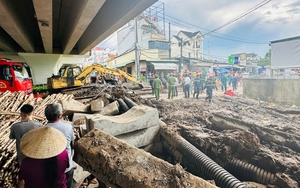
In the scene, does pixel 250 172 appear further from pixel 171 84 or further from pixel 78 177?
pixel 171 84

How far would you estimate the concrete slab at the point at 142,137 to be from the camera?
5.19 m

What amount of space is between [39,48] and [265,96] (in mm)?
18846

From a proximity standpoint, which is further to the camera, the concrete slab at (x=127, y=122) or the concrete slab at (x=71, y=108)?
the concrete slab at (x=71, y=108)

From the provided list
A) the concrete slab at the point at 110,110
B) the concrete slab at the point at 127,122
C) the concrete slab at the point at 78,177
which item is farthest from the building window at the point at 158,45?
the concrete slab at the point at 78,177

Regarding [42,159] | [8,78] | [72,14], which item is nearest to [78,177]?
[42,159]

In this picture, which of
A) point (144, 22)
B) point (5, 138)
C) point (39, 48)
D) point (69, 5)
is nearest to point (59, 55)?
point (39, 48)

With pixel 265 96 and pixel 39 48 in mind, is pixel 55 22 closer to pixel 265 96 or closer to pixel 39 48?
pixel 39 48

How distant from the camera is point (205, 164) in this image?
407 cm

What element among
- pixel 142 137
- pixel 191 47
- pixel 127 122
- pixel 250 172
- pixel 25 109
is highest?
pixel 191 47

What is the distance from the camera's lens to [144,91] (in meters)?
17.0

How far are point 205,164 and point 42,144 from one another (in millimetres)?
3086

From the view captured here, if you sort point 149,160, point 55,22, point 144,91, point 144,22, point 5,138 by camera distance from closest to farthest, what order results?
point 149,160, point 5,138, point 55,22, point 144,91, point 144,22

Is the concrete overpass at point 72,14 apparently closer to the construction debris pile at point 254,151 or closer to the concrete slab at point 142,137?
the concrete slab at point 142,137

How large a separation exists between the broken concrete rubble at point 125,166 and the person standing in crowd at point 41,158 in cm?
80
